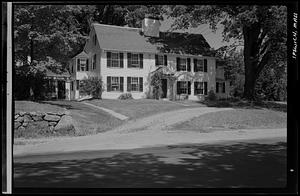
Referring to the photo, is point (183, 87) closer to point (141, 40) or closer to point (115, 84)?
point (141, 40)

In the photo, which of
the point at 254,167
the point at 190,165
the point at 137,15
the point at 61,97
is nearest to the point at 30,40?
the point at 61,97

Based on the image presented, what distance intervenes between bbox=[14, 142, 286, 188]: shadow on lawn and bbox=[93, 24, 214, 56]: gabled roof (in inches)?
141

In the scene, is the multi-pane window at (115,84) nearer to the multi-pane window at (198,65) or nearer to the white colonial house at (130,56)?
the white colonial house at (130,56)

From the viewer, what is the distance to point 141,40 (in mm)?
10703

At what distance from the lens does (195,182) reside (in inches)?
241

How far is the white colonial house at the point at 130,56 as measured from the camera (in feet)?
33.9

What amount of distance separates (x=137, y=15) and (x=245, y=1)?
2.51 m

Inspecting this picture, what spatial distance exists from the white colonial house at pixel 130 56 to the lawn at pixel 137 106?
9.5 inches

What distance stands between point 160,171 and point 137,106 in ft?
16.8

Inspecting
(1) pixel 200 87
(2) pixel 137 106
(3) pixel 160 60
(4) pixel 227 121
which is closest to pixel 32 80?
(2) pixel 137 106

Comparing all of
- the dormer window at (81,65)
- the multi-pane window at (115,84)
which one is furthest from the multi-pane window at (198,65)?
the dormer window at (81,65)

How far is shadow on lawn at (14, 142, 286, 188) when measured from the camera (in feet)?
19.7

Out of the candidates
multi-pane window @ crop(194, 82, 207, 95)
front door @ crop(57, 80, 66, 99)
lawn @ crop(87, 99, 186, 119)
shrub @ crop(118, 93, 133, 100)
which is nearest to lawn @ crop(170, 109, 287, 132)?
lawn @ crop(87, 99, 186, 119)
